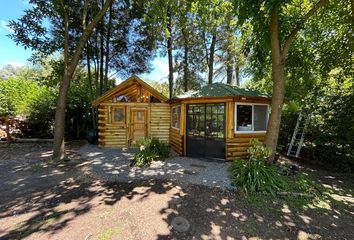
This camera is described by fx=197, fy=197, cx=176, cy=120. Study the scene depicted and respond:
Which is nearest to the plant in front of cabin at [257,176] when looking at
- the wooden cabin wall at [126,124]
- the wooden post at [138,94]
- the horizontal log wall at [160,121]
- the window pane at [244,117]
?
the window pane at [244,117]

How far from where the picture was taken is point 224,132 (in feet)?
23.7

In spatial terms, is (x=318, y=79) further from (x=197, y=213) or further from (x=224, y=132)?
(x=197, y=213)

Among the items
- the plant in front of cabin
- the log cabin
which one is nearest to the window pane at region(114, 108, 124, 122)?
the log cabin

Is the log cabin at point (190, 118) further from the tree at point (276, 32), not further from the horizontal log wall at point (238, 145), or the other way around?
the tree at point (276, 32)

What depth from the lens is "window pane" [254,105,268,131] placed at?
752cm

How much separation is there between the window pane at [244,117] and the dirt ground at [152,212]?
3.00m

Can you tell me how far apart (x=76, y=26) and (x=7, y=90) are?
6.36 meters

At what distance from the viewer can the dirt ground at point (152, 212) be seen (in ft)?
10.5

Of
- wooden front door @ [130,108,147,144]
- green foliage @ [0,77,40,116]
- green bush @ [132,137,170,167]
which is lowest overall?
green bush @ [132,137,170,167]

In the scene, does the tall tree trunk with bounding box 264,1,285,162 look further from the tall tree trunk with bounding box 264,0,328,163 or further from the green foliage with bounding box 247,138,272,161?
the green foliage with bounding box 247,138,272,161

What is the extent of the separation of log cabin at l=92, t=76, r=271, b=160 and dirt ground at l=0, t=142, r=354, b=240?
2804 mm

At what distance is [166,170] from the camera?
6.23m

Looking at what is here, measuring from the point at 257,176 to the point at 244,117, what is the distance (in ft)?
9.26

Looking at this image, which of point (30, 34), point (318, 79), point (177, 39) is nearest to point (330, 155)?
point (318, 79)
